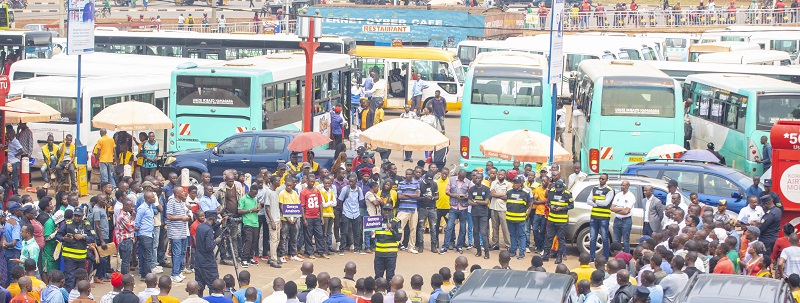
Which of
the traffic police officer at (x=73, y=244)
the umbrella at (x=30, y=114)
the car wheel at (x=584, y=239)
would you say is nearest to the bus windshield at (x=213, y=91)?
the umbrella at (x=30, y=114)

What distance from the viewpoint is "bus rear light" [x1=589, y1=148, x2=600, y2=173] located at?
2331 centimetres

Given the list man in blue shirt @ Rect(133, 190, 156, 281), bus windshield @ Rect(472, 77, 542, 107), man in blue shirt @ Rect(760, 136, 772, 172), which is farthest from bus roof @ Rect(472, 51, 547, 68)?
man in blue shirt @ Rect(133, 190, 156, 281)

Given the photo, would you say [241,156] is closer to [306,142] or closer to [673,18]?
A: [306,142]

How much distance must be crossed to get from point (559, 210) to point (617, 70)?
8250 mm

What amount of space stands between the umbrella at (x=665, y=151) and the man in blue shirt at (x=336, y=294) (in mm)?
11130

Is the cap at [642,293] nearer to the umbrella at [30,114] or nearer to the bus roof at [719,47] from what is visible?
the umbrella at [30,114]

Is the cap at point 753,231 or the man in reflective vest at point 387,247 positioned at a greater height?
the cap at point 753,231

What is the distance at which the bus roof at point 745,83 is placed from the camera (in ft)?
79.7

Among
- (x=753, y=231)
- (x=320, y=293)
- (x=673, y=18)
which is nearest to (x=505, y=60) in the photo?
(x=753, y=231)

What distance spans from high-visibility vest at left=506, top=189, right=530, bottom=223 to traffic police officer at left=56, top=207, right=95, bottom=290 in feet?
21.4

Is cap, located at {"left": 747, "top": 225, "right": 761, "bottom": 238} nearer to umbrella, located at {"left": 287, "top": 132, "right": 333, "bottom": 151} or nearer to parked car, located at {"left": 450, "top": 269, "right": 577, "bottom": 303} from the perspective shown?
parked car, located at {"left": 450, "top": 269, "right": 577, "bottom": 303}

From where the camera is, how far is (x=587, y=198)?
18.4 metres

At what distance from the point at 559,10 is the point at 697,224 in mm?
6723

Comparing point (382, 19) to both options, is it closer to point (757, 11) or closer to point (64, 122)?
point (757, 11)
